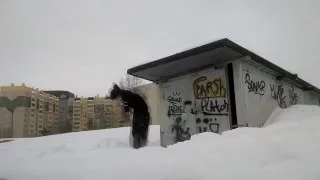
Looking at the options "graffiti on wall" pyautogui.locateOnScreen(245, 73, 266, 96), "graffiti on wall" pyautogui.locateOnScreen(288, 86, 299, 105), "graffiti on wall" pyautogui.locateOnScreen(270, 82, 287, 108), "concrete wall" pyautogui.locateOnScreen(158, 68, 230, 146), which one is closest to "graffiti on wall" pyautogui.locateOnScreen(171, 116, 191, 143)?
"concrete wall" pyautogui.locateOnScreen(158, 68, 230, 146)

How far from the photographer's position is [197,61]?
28.3 ft

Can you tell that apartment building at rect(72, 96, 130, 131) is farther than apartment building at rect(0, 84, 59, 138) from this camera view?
Yes

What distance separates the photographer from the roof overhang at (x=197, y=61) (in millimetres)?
7547

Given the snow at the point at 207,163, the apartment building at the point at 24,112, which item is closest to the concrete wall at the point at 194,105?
the snow at the point at 207,163

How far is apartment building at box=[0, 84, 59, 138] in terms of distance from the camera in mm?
48875

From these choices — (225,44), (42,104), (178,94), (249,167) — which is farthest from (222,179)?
(42,104)

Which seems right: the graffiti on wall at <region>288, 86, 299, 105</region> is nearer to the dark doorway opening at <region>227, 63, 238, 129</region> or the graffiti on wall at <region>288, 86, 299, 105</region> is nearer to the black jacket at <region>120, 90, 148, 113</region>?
the dark doorway opening at <region>227, 63, 238, 129</region>

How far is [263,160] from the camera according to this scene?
140 inches

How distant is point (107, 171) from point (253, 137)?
234 centimetres

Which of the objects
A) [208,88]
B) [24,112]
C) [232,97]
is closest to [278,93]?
[232,97]

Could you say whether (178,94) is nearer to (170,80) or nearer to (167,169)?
(170,80)

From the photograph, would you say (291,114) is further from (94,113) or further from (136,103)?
(94,113)

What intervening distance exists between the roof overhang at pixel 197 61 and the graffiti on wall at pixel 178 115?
0.74 meters

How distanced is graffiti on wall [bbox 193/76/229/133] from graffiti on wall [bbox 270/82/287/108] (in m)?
2.29
